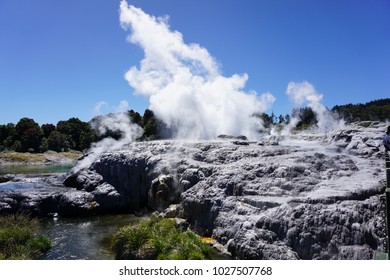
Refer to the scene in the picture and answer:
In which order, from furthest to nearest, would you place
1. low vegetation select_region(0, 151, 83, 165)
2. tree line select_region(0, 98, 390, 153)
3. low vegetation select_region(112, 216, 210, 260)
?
low vegetation select_region(0, 151, 83, 165) → tree line select_region(0, 98, 390, 153) → low vegetation select_region(112, 216, 210, 260)

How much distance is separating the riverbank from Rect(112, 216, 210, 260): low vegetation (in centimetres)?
3585

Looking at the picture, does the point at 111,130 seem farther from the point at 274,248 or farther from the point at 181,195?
the point at 274,248

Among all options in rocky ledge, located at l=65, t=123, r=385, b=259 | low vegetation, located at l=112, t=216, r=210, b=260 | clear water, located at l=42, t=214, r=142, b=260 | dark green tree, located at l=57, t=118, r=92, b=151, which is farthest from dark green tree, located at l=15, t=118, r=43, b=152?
low vegetation, located at l=112, t=216, r=210, b=260

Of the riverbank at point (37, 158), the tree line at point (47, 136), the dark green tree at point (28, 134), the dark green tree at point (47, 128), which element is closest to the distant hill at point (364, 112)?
the tree line at point (47, 136)

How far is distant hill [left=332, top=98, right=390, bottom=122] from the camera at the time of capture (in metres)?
20.9

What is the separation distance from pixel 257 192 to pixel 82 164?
40.1ft

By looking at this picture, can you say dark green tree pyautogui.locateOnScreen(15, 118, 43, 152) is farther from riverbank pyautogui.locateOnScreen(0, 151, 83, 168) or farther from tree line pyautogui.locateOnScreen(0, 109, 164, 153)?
riverbank pyautogui.locateOnScreen(0, 151, 83, 168)

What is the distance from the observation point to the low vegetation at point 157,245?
7.61 meters

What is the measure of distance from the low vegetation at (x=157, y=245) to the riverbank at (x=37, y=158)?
35.9 meters

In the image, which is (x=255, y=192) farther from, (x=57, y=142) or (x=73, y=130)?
(x=73, y=130)

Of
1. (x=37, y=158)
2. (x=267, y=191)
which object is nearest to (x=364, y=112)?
(x=267, y=191)

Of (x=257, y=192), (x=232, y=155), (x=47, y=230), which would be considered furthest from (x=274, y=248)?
(x=47, y=230)

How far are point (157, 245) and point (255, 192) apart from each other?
3.54m

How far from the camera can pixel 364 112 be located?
24.3m
